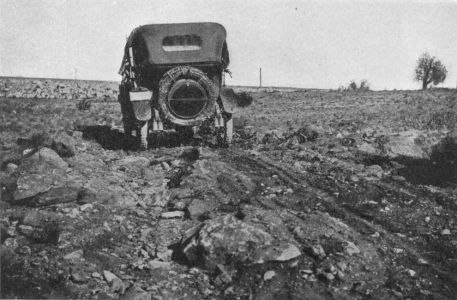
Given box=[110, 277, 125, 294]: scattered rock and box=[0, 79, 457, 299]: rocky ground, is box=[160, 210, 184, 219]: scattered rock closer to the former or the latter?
box=[0, 79, 457, 299]: rocky ground

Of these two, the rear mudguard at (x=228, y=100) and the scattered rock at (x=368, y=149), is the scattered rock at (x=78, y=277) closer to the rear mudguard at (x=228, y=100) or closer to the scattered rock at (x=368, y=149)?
the rear mudguard at (x=228, y=100)

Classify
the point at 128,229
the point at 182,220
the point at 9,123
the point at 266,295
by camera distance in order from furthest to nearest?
the point at 9,123 → the point at 182,220 → the point at 128,229 → the point at 266,295

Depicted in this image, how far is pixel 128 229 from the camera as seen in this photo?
561 cm

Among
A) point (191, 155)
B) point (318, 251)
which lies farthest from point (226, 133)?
point (318, 251)

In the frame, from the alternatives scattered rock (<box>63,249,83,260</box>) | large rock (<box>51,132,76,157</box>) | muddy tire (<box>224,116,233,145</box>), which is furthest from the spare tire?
scattered rock (<box>63,249,83,260</box>)

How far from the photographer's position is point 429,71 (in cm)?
4294

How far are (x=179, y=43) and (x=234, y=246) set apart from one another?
655 centimetres

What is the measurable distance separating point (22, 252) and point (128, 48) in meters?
7.03

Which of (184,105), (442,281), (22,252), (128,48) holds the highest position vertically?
(128,48)

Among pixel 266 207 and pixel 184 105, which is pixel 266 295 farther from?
pixel 184 105

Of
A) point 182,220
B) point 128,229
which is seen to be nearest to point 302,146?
point 182,220

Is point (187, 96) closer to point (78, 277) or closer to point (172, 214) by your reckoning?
point (172, 214)

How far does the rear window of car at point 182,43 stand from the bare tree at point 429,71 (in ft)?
127

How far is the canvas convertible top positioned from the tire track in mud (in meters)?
2.36
